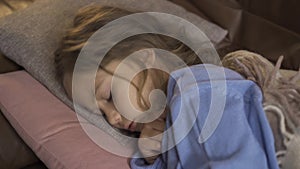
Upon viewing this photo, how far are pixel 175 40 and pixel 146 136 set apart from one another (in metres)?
0.25

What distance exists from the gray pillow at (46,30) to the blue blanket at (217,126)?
283 mm

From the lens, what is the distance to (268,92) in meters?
0.80

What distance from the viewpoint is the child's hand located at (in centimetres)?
86

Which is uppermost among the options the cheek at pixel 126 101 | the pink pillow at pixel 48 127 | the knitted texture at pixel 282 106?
the knitted texture at pixel 282 106

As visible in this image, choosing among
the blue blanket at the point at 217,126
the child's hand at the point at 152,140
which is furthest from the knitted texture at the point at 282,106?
the child's hand at the point at 152,140

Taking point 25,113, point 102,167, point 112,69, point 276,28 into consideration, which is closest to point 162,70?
point 112,69

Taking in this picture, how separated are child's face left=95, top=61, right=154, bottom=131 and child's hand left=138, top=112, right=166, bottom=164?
36mm

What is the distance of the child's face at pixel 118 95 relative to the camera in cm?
89

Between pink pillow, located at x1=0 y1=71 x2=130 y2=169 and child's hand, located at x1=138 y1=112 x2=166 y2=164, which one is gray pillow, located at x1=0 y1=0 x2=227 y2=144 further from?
child's hand, located at x1=138 y1=112 x2=166 y2=164

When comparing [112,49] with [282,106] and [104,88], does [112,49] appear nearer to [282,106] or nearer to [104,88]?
[104,88]

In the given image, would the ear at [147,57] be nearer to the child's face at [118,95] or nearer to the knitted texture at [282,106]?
the child's face at [118,95]

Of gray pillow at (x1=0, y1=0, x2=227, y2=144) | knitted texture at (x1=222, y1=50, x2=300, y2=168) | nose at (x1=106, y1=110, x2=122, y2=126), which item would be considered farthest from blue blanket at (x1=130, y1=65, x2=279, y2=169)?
gray pillow at (x1=0, y1=0, x2=227, y2=144)

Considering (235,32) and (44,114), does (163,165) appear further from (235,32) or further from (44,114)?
(235,32)

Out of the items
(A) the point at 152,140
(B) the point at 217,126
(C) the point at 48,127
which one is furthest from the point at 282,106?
(C) the point at 48,127
